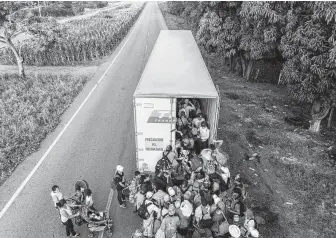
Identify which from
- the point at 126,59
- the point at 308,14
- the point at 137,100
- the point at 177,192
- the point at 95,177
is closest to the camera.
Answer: the point at 177,192

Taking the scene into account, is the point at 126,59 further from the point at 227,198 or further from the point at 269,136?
the point at 227,198

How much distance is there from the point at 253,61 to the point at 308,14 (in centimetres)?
736

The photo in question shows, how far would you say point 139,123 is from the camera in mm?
8633

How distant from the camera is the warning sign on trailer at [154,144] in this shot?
8.95m

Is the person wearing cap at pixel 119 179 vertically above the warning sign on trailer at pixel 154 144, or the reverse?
the warning sign on trailer at pixel 154 144

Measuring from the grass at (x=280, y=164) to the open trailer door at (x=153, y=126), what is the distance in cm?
330

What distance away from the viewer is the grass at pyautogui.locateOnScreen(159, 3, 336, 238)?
26.8ft

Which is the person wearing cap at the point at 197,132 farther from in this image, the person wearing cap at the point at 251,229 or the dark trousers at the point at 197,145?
the person wearing cap at the point at 251,229

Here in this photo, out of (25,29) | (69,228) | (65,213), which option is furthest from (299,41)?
(25,29)

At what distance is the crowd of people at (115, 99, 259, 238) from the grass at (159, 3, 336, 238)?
5.03 ft

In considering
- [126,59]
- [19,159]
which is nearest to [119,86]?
[126,59]

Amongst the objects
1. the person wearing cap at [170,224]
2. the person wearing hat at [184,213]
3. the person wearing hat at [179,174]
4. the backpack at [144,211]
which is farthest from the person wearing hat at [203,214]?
the person wearing hat at [179,174]

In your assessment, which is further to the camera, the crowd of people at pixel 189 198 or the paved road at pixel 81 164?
the paved road at pixel 81 164

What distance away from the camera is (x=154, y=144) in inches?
355
